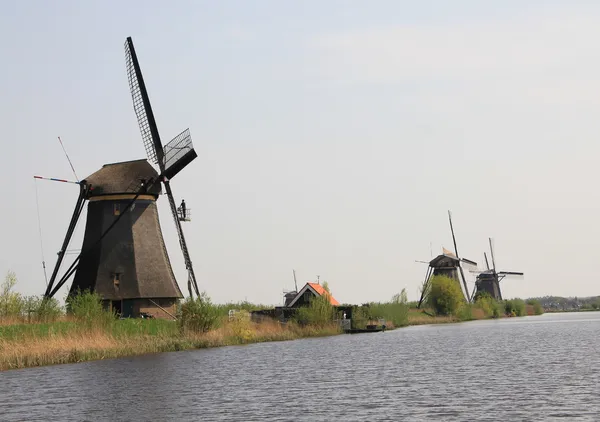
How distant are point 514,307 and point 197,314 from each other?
273 ft

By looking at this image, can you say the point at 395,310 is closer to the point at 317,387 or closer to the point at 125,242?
the point at 125,242

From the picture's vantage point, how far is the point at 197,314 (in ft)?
156

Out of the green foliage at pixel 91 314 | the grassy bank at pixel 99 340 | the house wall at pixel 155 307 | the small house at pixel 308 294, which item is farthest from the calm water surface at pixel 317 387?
the small house at pixel 308 294

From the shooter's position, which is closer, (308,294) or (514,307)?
(308,294)

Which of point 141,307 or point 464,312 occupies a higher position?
point 141,307

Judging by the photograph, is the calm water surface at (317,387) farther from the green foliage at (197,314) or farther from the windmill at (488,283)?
the windmill at (488,283)

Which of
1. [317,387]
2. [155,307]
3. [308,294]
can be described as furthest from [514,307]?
[317,387]

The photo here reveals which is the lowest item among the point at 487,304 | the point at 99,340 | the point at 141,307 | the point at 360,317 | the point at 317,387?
the point at 317,387

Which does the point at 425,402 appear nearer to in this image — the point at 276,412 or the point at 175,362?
the point at 276,412

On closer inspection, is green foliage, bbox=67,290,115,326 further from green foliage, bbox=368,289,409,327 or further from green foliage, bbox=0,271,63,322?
green foliage, bbox=368,289,409,327

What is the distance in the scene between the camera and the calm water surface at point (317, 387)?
75.5 feet

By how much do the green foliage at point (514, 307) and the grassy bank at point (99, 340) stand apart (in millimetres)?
74814

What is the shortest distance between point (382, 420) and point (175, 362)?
18218 millimetres

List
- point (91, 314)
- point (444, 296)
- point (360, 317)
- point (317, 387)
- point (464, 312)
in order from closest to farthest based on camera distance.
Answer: point (317, 387), point (91, 314), point (360, 317), point (444, 296), point (464, 312)
